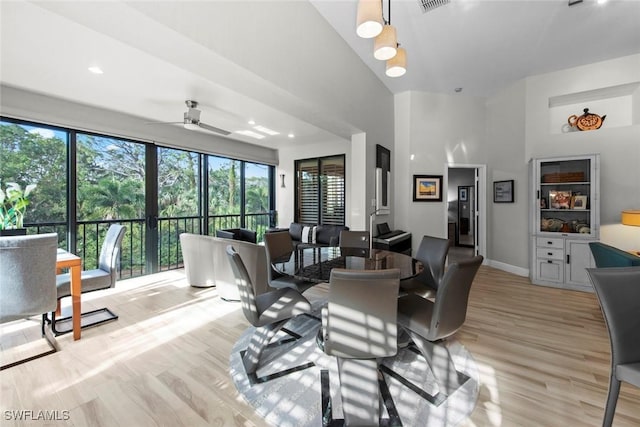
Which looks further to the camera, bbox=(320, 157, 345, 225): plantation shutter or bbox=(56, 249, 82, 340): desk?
bbox=(320, 157, 345, 225): plantation shutter

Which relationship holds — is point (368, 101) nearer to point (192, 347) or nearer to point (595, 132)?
point (595, 132)

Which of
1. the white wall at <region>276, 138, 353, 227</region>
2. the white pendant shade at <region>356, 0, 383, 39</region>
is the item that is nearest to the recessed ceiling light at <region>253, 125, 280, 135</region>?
the white wall at <region>276, 138, 353, 227</region>

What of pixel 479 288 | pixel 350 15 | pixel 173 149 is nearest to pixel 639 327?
pixel 479 288

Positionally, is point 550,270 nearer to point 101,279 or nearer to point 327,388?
point 327,388

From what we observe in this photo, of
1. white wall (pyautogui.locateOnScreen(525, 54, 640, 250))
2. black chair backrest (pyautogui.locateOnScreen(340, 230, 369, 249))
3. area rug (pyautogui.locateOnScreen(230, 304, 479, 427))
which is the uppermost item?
white wall (pyautogui.locateOnScreen(525, 54, 640, 250))

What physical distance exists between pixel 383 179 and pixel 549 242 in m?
2.69

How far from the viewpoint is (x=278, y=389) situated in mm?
1788

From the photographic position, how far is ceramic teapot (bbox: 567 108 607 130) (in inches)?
159

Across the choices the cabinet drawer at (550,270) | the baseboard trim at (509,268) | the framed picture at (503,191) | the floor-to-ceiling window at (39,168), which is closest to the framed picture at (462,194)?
the framed picture at (503,191)

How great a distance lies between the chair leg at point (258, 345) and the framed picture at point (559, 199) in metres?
4.50

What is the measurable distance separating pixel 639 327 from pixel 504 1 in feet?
10.5

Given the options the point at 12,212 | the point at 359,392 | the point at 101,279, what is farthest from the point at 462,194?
the point at 12,212

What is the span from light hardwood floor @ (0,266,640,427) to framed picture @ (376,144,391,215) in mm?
1969

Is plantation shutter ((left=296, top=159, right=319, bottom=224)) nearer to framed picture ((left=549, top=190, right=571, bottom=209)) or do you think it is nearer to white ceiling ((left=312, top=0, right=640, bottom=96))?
white ceiling ((left=312, top=0, right=640, bottom=96))
